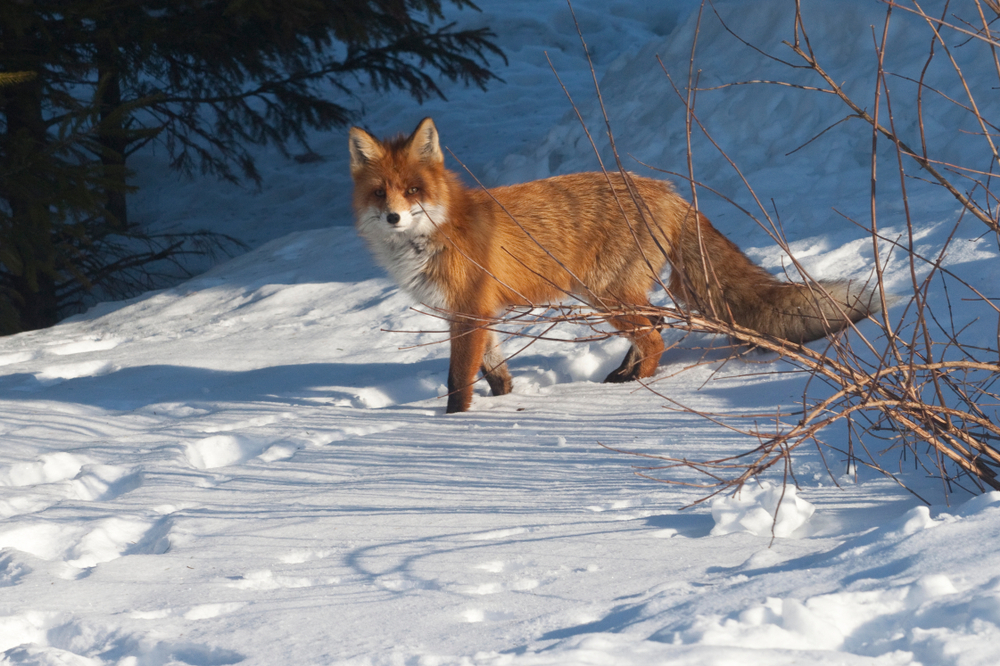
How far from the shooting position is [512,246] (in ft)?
15.1

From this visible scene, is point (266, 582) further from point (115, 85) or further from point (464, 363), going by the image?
point (115, 85)

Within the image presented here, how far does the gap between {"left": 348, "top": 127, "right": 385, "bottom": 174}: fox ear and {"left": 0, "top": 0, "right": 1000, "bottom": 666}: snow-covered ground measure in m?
1.40

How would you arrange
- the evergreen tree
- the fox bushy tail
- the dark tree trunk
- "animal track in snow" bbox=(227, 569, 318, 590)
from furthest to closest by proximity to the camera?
1. the dark tree trunk
2. the evergreen tree
3. the fox bushy tail
4. "animal track in snow" bbox=(227, 569, 318, 590)

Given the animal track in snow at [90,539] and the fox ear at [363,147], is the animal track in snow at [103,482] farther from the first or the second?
the fox ear at [363,147]

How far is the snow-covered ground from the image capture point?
1693mm

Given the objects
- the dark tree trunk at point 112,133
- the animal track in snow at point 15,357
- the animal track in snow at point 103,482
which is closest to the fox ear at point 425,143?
the animal track in snow at point 103,482

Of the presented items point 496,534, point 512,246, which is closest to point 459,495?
point 496,534

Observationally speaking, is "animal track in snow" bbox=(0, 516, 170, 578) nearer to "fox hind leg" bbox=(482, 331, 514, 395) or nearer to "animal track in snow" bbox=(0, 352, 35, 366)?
"fox hind leg" bbox=(482, 331, 514, 395)

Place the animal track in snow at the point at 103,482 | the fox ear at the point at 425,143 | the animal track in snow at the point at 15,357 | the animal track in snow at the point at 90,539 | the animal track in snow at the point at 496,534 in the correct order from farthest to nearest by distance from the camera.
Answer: the animal track in snow at the point at 15,357 → the fox ear at the point at 425,143 → the animal track in snow at the point at 103,482 → the animal track in snow at the point at 90,539 → the animal track in snow at the point at 496,534

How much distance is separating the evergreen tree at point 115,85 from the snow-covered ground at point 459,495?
1.10 metres

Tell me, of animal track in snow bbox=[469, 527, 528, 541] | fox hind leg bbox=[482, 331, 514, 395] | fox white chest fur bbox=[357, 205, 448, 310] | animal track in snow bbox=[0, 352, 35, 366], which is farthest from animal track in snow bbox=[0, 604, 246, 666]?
animal track in snow bbox=[0, 352, 35, 366]

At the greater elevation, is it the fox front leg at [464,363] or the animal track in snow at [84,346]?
the animal track in snow at [84,346]

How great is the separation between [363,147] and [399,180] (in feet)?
1.04

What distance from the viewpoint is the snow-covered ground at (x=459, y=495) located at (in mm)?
1693
